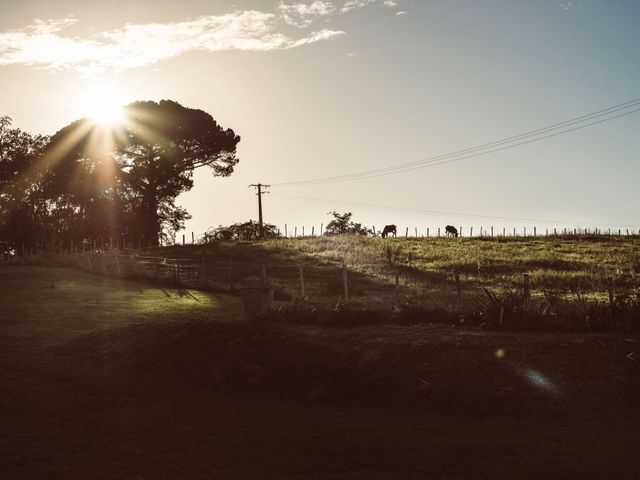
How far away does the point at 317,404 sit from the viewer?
12750mm

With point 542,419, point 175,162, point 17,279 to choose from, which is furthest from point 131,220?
point 542,419

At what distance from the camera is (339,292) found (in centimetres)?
3438

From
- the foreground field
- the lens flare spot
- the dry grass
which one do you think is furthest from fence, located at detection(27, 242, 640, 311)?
the lens flare spot

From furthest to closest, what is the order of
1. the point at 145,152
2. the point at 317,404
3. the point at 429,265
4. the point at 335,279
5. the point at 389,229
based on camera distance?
the point at 389,229, the point at 145,152, the point at 429,265, the point at 335,279, the point at 317,404

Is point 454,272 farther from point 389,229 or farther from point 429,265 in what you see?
point 389,229

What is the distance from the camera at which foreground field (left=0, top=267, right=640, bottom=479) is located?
366 inches

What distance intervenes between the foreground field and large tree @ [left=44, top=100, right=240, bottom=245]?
52992 millimetres

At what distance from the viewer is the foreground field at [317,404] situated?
9.30 m

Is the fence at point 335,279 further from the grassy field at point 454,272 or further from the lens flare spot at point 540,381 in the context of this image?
the lens flare spot at point 540,381

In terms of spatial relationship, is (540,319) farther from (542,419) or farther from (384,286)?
(384,286)

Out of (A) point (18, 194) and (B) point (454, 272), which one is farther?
(A) point (18, 194)

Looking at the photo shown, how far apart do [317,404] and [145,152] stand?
2411 inches

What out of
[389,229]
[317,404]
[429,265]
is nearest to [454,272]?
[429,265]

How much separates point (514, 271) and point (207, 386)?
36.0 metres
